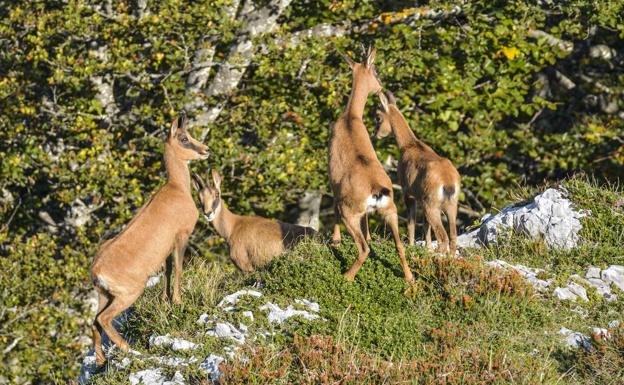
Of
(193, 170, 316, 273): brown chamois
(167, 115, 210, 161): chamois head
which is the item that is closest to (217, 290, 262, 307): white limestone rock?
(193, 170, 316, 273): brown chamois

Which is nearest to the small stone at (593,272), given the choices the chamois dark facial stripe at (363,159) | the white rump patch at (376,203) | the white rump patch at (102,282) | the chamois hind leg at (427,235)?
the chamois hind leg at (427,235)

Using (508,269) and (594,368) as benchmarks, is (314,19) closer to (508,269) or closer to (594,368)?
(508,269)

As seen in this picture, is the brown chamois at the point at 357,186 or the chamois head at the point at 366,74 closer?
the brown chamois at the point at 357,186

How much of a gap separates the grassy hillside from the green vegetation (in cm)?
522

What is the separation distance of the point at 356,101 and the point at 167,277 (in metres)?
3.18

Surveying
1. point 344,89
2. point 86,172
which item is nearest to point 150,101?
point 86,172

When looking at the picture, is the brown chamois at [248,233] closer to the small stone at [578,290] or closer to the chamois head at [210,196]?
the chamois head at [210,196]

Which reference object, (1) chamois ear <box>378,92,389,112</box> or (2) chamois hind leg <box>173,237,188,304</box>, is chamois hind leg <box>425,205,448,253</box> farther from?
(2) chamois hind leg <box>173,237,188,304</box>

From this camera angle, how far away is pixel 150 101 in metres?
16.8

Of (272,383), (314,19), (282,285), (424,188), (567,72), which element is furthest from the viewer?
(567,72)

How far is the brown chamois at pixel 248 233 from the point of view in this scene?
12266 millimetres

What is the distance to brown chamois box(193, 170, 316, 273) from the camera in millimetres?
12266

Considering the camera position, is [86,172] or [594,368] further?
[86,172]

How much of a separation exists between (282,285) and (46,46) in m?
8.60
